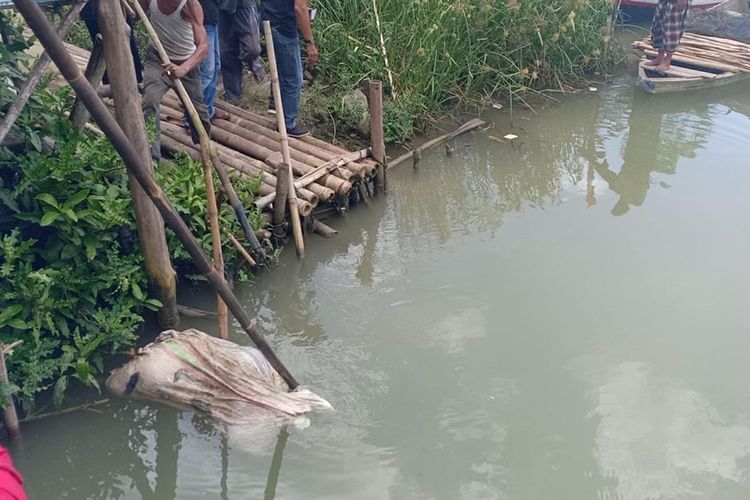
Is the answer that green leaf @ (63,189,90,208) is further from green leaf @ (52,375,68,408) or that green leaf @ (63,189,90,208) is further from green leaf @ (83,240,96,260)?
green leaf @ (52,375,68,408)

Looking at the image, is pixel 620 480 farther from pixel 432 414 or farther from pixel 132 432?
pixel 132 432

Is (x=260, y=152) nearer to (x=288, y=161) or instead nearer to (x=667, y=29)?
(x=288, y=161)

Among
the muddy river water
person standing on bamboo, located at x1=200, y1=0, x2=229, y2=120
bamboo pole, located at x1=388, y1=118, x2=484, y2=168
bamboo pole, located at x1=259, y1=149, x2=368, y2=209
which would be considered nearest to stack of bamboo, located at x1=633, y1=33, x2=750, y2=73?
the muddy river water

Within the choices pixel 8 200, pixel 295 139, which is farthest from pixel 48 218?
pixel 295 139

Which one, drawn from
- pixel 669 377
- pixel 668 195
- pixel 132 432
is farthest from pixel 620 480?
pixel 668 195

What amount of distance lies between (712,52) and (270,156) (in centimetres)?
613

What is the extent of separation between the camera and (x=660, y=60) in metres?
7.92

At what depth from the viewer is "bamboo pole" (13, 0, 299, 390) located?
2.24 meters

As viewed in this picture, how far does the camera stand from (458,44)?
22.3 feet

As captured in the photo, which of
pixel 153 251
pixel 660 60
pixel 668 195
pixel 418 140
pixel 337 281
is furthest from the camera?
pixel 660 60

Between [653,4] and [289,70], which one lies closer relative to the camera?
[289,70]

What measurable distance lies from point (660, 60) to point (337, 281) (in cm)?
543

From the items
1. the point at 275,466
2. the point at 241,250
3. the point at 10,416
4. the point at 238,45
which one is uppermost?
the point at 238,45

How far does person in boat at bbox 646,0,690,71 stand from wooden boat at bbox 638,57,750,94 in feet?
0.32
